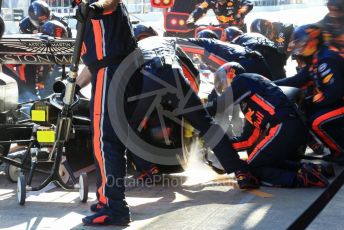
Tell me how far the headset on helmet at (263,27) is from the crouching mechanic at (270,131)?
4.44 m

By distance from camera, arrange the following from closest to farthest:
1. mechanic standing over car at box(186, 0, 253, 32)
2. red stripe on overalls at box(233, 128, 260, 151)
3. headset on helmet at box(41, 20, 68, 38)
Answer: red stripe on overalls at box(233, 128, 260, 151) → headset on helmet at box(41, 20, 68, 38) → mechanic standing over car at box(186, 0, 253, 32)

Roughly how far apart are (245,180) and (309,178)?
49 centimetres

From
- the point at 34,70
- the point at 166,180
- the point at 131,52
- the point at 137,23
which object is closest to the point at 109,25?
the point at 131,52

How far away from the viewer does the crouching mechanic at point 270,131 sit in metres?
5.82

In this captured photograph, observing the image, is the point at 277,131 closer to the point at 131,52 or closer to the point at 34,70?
the point at 131,52

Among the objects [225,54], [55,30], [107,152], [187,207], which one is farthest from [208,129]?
[55,30]

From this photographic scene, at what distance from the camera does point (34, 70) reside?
36.1ft

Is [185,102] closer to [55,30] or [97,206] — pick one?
[97,206]

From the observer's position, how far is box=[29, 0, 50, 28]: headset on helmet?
11336 millimetres

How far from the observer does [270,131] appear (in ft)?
19.5

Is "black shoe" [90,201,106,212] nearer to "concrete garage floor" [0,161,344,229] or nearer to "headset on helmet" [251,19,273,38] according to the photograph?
"concrete garage floor" [0,161,344,229]

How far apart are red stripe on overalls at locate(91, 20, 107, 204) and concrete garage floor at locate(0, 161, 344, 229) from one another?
1.06 feet

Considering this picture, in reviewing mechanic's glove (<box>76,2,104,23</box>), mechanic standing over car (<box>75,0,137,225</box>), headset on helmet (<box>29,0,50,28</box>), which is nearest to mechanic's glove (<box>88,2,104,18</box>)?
mechanic's glove (<box>76,2,104,23</box>)

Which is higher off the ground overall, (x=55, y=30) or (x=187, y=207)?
(x=55, y=30)
